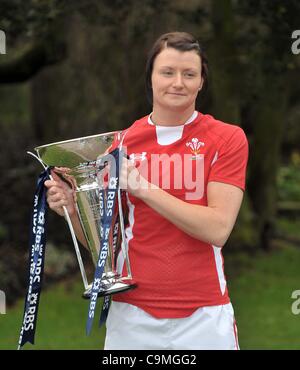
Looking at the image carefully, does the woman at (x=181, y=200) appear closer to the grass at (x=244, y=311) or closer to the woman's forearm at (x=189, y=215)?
the woman's forearm at (x=189, y=215)

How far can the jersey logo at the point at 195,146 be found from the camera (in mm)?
2845

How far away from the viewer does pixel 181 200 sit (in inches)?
109

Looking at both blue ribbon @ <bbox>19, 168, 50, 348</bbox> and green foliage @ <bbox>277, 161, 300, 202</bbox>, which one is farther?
green foliage @ <bbox>277, 161, 300, 202</bbox>

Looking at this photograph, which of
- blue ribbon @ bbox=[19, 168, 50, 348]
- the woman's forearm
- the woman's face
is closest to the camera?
the woman's forearm

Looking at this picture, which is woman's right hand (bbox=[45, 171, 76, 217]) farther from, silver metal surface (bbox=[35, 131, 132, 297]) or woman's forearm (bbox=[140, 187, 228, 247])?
woman's forearm (bbox=[140, 187, 228, 247])

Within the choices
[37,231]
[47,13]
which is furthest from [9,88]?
[37,231]

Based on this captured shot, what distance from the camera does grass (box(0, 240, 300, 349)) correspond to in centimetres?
713

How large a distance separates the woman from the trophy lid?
8 cm

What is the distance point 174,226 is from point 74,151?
423 mm

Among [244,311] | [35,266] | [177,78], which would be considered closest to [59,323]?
[244,311]

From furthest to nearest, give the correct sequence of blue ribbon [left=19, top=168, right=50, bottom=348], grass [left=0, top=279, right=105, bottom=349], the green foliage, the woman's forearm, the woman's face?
the green foliage < grass [left=0, top=279, right=105, bottom=349] < blue ribbon [left=19, top=168, right=50, bottom=348] < the woman's face < the woman's forearm

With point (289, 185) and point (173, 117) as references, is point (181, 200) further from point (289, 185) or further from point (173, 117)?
point (289, 185)

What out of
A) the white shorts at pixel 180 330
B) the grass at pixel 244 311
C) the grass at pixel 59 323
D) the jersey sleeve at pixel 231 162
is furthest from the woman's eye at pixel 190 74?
the grass at pixel 244 311

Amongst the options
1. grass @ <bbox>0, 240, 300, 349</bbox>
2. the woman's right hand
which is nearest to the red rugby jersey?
the woman's right hand
